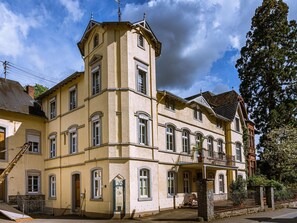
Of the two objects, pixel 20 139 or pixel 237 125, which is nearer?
pixel 20 139

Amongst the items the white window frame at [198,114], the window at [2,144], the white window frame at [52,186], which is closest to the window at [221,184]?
the white window frame at [198,114]

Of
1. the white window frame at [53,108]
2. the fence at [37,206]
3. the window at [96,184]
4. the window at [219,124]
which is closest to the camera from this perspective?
the window at [96,184]

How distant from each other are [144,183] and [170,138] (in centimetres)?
537

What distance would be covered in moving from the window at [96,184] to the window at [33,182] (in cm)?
736

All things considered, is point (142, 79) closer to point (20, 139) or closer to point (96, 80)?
point (96, 80)

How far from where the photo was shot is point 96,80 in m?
22.5

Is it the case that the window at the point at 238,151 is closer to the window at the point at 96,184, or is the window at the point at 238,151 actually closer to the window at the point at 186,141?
the window at the point at 186,141

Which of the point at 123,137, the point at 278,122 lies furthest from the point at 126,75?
the point at 278,122

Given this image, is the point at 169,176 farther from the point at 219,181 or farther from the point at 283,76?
the point at 283,76

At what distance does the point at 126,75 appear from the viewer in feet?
68.5

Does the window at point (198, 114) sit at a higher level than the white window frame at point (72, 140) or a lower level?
higher

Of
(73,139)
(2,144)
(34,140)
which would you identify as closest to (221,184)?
(73,139)

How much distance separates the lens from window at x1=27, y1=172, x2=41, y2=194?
25.9m

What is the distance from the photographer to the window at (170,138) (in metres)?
25.0
